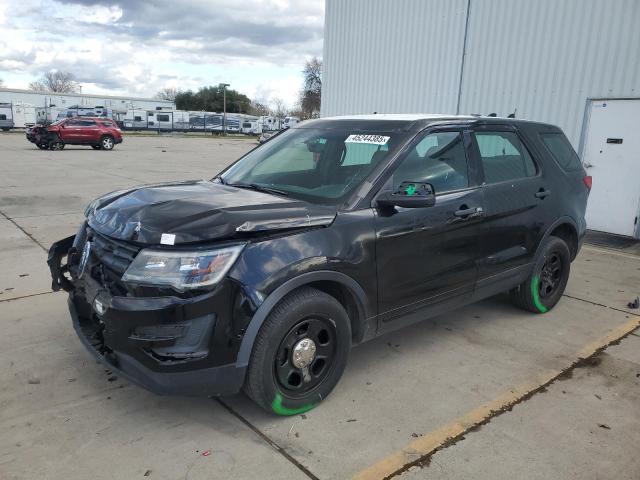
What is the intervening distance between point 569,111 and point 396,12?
15.6 ft

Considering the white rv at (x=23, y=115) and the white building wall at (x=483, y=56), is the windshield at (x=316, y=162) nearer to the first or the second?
the white building wall at (x=483, y=56)

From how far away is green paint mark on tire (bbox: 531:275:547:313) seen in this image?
15.2 ft

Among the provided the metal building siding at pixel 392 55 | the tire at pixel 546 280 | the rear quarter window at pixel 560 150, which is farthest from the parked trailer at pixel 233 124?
the tire at pixel 546 280

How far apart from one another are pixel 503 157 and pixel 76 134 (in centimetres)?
2675

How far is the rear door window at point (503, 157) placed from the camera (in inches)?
161

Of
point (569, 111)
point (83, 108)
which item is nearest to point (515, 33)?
point (569, 111)

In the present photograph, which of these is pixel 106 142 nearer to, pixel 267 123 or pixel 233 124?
pixel 233 124

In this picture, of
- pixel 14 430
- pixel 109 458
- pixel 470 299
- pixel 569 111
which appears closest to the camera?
pixel 109 458

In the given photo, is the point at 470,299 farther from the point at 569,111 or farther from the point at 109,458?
the point at 569,111

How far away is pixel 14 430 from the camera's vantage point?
2854mm

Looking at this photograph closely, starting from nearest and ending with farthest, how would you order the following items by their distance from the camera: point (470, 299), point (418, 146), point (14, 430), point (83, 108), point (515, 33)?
1. point (14, 430)
2. point (418, 146)
3. point (470, 299)
4. point (515, 33)
5. point (83, 108)

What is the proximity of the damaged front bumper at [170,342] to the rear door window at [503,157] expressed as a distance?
8.17 ft

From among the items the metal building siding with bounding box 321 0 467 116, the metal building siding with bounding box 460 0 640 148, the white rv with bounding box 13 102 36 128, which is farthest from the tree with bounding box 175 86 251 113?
the metal building siding with bounding box 460 0 640 148

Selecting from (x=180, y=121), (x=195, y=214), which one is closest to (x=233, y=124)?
(x=180, y=121)
